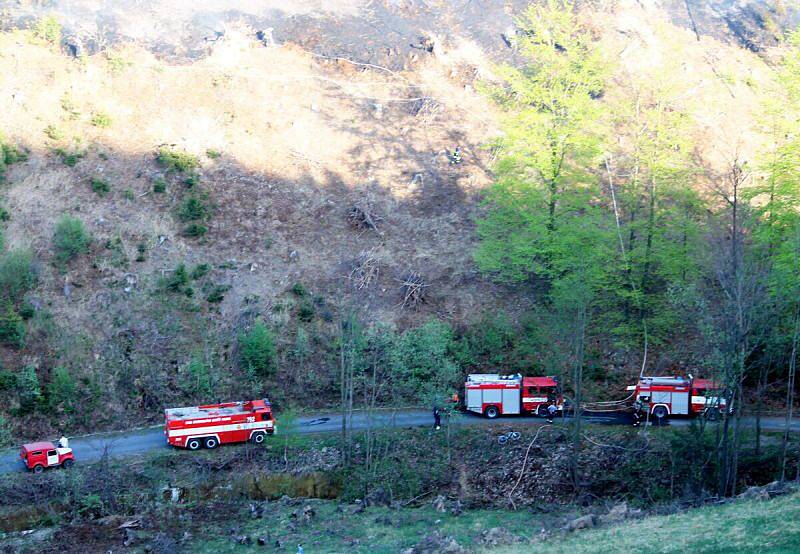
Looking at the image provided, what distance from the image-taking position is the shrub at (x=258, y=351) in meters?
37.0

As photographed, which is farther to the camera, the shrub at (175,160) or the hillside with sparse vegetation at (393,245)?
the shrub at (175,160)

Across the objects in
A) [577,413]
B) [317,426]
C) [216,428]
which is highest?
[577,413]

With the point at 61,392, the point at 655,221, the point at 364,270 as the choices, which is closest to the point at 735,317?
the point at 655,221

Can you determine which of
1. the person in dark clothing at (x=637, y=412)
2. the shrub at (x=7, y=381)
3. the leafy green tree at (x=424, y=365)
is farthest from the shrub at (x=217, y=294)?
the person in dark clothing at (x=637, y=412)

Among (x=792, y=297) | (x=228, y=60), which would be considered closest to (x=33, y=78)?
(x=228, y=60)

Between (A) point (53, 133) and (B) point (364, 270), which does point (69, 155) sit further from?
(B) point (364, 270)

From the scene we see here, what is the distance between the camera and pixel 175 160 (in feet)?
152

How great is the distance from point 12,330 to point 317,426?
52.0ft

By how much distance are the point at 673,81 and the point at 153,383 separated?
29800 millimetres

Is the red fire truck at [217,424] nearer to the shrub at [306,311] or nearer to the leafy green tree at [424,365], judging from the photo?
the leafy green tree at [424,365]

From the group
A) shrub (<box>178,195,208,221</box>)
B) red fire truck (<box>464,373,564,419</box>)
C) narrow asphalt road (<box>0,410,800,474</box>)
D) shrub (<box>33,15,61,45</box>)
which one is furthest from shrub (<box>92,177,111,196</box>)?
red fire truck (<box>464,373,564,419</box>)

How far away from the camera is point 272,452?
3244cm

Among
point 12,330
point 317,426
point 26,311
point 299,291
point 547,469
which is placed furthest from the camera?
point 299,291

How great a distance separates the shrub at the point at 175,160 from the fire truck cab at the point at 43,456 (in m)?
21.1
